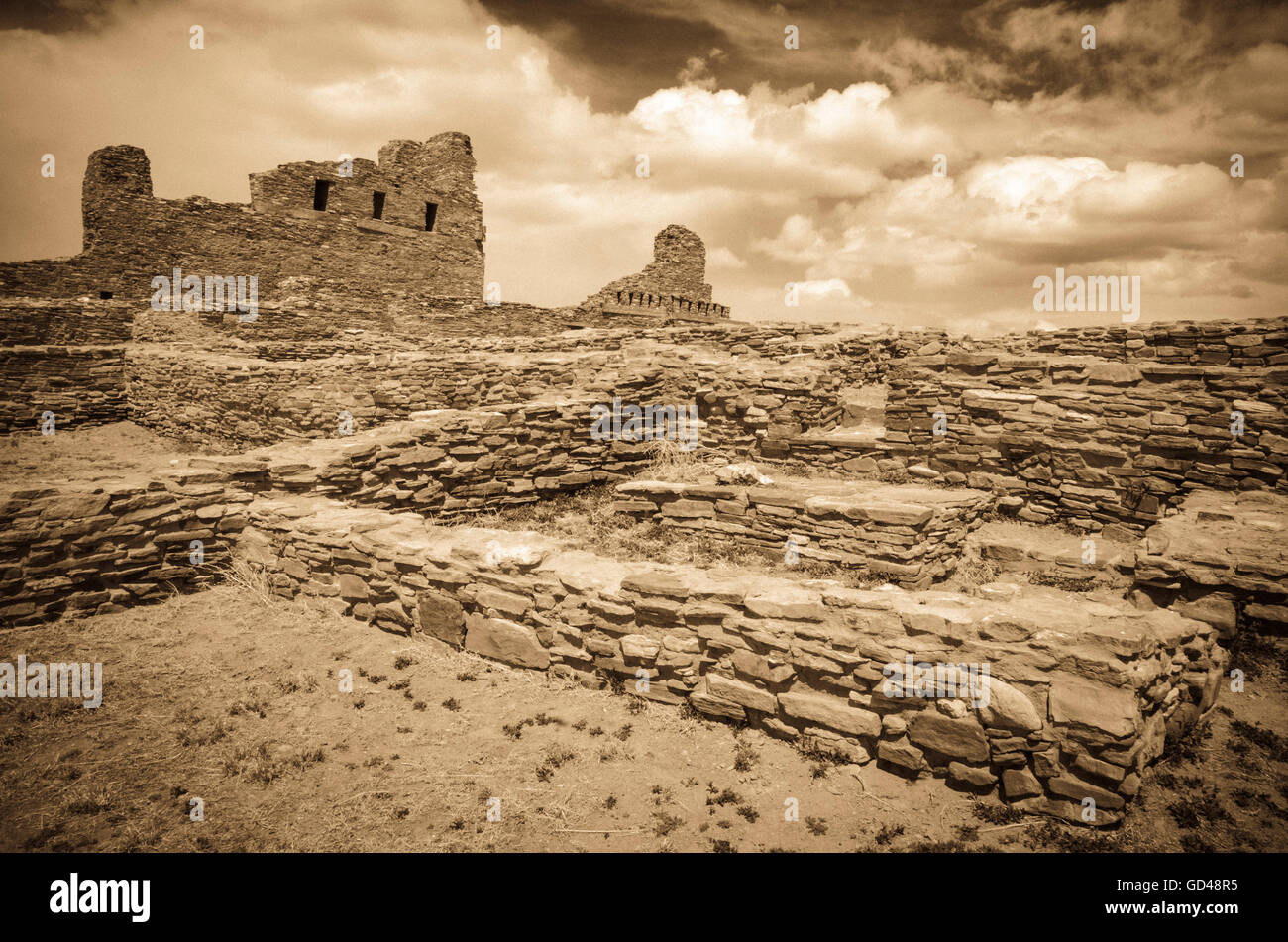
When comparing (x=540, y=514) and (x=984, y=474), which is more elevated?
(x=984, y=474)

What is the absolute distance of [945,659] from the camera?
455 cm

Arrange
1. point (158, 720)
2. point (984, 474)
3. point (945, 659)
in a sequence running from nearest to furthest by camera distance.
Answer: point (945, 659) < point (158, 720) < point (984, 474)

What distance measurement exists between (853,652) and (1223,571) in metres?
4.54

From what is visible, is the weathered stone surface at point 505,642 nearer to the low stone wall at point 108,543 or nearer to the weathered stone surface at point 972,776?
the weathered stone surface at point 972,776

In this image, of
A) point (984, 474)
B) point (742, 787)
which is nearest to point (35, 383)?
point (742, 787)

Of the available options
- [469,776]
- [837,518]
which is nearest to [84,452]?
[469,776]

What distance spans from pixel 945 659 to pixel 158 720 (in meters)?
6.45

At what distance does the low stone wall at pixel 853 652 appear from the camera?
421cm

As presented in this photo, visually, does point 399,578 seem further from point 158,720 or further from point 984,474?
point 984,474

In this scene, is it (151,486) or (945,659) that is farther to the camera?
(151,486)

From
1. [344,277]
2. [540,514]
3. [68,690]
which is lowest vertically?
[68,690]

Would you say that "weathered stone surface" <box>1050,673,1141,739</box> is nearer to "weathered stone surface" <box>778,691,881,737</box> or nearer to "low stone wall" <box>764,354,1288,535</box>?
"weathered stone surface" <box>778,691,881,737</box>

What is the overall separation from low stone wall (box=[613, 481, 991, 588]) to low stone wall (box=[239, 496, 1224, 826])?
1.72m

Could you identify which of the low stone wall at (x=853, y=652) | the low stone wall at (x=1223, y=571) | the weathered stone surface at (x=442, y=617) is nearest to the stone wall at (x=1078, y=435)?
the low stone wall at (x=1223, y=571)
